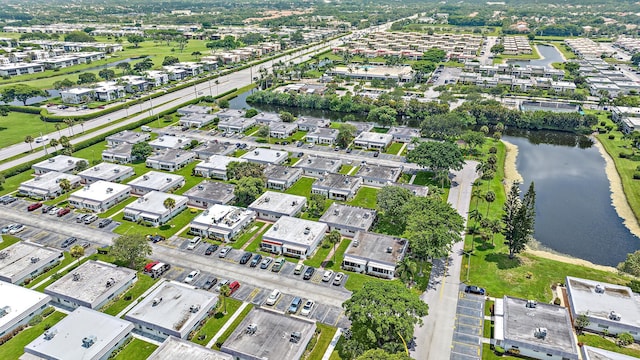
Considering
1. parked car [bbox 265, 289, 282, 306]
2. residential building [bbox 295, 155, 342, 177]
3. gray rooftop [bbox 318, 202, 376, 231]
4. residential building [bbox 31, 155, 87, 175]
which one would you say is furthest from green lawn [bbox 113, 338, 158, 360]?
residential building [bbox 31, 155, 87, 175]

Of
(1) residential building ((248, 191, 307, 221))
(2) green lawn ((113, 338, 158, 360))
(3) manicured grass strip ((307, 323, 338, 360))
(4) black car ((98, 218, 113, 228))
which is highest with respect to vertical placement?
(1) residential building ((248, 191, 307, 221))

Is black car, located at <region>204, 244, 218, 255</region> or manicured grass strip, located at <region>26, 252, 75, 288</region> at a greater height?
black car, located at <region>204, 244, 218, 255</region>

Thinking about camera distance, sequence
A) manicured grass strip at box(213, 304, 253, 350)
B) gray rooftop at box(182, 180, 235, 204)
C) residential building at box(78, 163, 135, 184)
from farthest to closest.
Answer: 1. residential building at box(78, 163, 135, 184)
2. gray rooftop at box(182, 180, 235, 204)
3. manicured grass strip at box(213, 304, 253, 350)

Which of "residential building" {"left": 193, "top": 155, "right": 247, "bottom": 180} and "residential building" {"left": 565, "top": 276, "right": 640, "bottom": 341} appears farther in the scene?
"residential building" {"left": 193, "top": 155, "right": 247, "bottom": 180}

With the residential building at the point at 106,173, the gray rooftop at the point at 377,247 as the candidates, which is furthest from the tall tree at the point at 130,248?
the residential building at the point at 106,173

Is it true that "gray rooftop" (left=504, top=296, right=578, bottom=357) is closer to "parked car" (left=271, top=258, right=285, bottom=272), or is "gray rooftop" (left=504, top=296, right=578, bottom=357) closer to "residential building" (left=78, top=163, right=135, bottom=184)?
"parked car" (left=271, top=258, right=285, bottom=272)

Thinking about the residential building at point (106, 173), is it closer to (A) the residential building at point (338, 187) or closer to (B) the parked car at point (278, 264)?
(A) the residential building at point (338, 187)

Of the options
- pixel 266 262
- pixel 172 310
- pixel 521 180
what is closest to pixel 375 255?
pixel 266 262

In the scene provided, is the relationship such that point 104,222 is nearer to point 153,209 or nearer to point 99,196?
point 99,196
